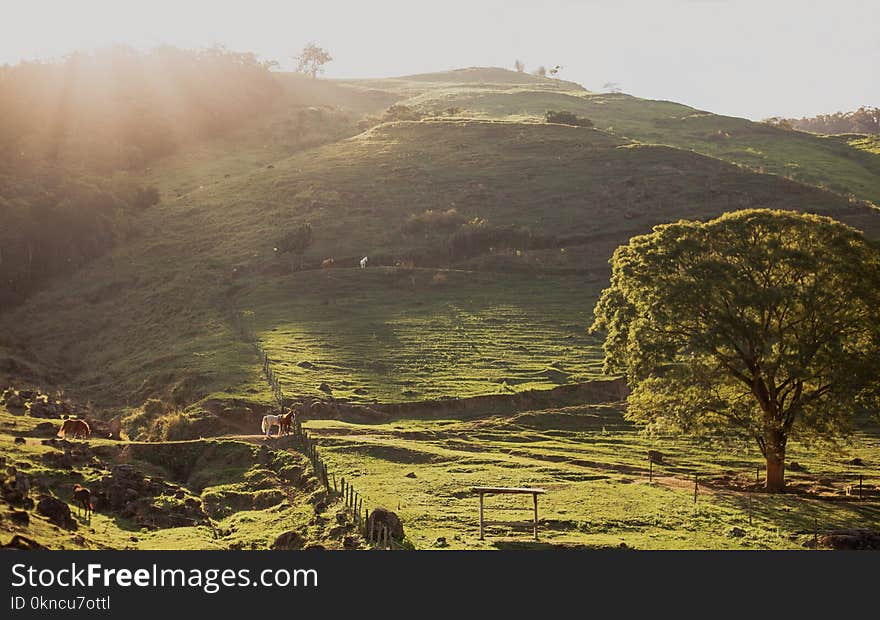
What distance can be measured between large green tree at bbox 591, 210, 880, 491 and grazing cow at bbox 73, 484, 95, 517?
22587mm

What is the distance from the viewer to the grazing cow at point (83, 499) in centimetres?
3281

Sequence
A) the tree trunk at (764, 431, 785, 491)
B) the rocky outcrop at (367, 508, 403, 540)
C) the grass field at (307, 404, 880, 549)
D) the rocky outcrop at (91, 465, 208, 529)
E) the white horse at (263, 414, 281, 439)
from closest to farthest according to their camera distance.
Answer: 1. the rocky outcrop at (367, 508, 403, 540)
2. the grass field at (307, 404, 880, 549)
3. the rocky outcrop at (91, 465, 208, 529)
4. the tree trunk at (764, 431, 785, 491)
5. the white horse at (263, 414, 281, 439)

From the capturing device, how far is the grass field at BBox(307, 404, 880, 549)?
3294 cm

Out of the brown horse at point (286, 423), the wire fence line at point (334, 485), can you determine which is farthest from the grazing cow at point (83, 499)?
the brown horse at point (286, 423)

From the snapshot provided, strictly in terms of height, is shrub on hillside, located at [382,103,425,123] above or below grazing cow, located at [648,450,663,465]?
above

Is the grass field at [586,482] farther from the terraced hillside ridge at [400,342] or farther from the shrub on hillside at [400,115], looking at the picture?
the shrub on hillside at [400,115]

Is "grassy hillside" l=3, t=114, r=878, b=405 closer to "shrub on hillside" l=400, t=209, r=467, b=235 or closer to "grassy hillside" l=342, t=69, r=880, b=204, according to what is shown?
"shrub on hillside" l=400, t=209, r=467, b=235

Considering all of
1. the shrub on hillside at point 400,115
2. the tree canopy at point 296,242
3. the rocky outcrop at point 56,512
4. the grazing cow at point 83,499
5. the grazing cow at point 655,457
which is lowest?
the grazing cow at point 655,457

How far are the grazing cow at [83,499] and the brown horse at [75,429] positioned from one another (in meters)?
10.5

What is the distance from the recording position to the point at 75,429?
43812 millimetres

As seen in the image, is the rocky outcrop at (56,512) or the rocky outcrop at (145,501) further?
the rocky outcrop at (145,501)

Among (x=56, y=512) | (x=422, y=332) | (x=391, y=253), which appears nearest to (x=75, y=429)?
(x=56, y=512)

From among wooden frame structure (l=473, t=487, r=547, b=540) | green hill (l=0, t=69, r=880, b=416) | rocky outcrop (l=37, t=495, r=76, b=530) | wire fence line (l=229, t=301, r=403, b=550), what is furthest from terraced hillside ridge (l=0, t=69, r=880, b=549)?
wooden frame structure (l=473, t=487, r=547, b=540)

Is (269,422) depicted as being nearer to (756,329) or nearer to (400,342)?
(756,329)
